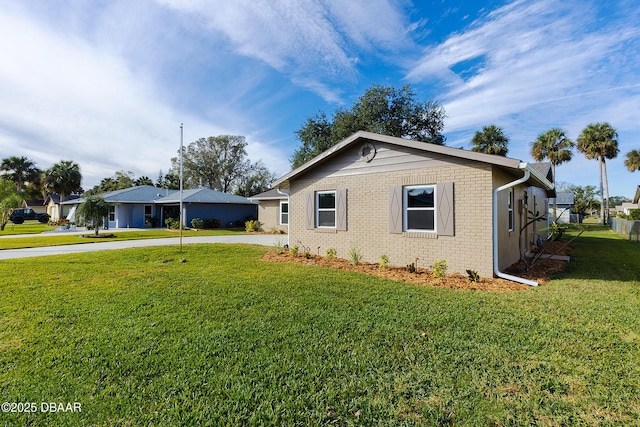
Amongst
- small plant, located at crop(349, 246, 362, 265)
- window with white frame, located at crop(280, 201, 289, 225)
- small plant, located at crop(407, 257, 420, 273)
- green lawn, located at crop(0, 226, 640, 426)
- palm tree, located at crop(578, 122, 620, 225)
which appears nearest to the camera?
green lawn, located at crop(0, 226, 640, 426)

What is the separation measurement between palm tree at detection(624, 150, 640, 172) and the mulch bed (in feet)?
149

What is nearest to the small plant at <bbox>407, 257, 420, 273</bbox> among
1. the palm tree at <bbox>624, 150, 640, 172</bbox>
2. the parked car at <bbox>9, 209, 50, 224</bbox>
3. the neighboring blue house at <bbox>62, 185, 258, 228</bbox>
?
the neighboring blue house at <bbox>62, 185, 258, 228</bbox>

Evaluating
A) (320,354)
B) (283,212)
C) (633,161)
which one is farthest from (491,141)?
(320,354)

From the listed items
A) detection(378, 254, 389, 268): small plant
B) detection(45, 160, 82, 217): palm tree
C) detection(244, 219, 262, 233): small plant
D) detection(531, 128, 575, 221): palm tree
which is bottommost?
detection(378, 254, 389, 268): small plant

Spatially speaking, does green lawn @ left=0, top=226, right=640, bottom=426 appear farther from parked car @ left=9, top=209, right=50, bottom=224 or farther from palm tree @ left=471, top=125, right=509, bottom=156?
parked car @ left=9, top=209, right=50, bottom=224

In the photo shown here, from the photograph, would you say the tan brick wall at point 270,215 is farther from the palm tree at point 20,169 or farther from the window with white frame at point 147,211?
the palm tree at point 20,169

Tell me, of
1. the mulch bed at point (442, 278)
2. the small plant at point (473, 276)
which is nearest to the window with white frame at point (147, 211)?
the mulch bed at point (442, 278)

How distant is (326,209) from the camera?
10133 millimetres

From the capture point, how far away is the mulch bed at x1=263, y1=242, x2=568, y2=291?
21.1 feet

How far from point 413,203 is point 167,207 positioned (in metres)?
24.6

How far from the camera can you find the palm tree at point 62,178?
3725 cm

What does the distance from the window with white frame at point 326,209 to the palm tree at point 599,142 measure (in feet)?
125

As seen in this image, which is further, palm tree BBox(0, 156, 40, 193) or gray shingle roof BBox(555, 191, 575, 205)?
palm tree BBox(0, 156, 40, 193)

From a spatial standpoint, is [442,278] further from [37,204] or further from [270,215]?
[37,204]
